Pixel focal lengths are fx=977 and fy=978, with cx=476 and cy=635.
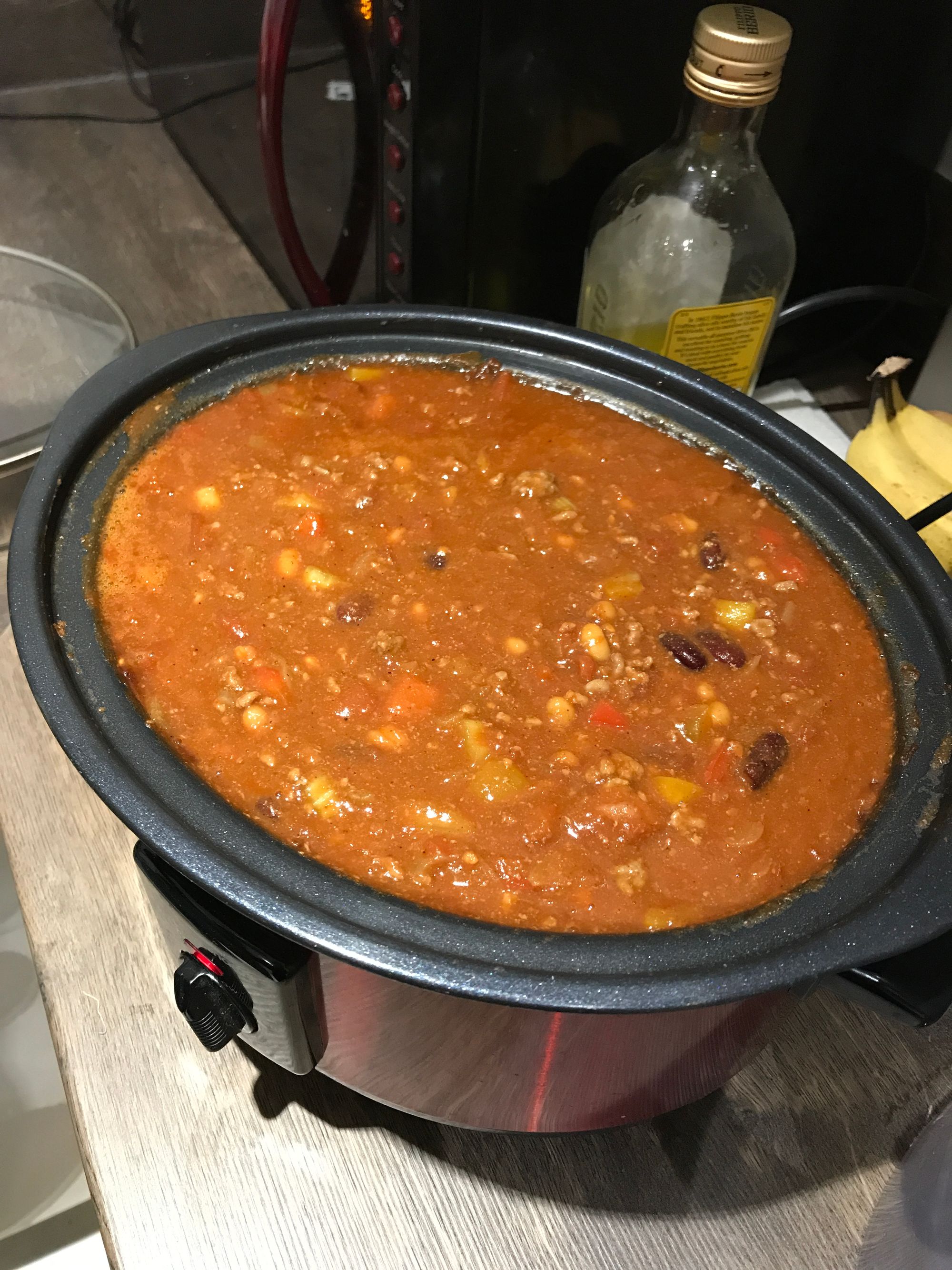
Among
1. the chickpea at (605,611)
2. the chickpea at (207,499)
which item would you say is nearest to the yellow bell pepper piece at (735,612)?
the chickpea at (605,611)

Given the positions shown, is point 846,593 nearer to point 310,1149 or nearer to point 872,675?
point 872,675

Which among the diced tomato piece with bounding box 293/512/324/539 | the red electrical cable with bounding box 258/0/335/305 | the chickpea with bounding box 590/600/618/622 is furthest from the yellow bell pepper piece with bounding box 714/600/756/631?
the red electrical cable with bounding box 258/0/335/305

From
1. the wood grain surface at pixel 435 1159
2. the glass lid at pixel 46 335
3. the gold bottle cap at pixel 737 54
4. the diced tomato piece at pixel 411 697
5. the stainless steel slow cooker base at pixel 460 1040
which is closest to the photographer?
the stainless steel slow cooker base at pixel 460 1040

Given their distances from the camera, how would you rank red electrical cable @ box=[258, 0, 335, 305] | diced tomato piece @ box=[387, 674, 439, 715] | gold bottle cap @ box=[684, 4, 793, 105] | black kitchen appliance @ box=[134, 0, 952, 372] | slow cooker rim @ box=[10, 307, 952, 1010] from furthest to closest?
red electrical cable @ box=[258, 0, 335, 305] → black kitchen appliance @ box=[134, 0, 952, 372] → gold bottle cap @ box=[684, 4, 793, 105] → diced tomato piece @ box=[387, 674, 439, 715] → slow cooker rim @ box=[10, 307, 952, 1010]

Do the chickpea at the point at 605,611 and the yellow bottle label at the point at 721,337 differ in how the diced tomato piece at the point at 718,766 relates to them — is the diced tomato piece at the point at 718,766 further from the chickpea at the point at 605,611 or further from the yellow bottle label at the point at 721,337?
the yellow bottle label at the point at 721,337

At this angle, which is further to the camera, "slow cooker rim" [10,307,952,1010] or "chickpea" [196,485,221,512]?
"chickpea" [196,485,221,512]

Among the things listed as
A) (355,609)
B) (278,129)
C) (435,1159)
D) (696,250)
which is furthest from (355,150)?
(435,1159)

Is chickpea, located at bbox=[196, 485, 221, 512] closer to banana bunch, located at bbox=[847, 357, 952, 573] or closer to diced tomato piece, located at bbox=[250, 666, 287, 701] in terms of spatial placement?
diced tomato piece, located at bbox=[250, 666, 287, 701]

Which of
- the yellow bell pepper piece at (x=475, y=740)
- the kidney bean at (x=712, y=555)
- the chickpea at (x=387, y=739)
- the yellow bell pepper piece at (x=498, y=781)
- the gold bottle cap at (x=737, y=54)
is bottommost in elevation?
the chickpea at (x=387, y=739)
